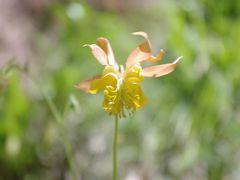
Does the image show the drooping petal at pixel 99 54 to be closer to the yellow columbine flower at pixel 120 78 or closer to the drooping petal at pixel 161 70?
the yellow columbine flower at pixel 120 78

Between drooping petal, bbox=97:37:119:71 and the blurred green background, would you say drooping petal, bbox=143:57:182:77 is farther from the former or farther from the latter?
the blurred green background

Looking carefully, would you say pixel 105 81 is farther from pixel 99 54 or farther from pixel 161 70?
pixel 161 70

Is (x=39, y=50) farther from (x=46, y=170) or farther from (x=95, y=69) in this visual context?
(x=46, y=170)

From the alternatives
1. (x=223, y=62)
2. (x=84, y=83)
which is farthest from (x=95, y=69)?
(x=84, y=83)

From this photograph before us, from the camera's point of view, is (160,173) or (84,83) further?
(160,173)

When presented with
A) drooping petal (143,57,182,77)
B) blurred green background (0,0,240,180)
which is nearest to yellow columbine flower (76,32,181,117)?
drooping petal (143,57,182,77)

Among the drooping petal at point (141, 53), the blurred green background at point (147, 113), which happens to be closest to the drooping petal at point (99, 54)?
the drooping petal at point (141, 53)
